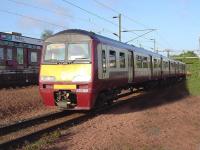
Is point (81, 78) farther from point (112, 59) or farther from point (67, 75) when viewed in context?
point (112, 59)

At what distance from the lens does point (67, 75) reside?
14492 mm

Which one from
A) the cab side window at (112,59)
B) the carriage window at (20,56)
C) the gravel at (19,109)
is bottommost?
the gravel at (19,109)

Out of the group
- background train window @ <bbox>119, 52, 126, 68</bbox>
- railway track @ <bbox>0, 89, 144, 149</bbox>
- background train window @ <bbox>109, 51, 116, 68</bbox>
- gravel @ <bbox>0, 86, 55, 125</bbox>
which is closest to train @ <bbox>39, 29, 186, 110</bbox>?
background train window @ <bbox>109, 51, 116, 68</bbox>

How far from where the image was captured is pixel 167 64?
1547 inches

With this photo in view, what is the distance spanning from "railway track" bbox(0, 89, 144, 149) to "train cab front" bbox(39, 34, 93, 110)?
57cm

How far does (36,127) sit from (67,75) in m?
2.54

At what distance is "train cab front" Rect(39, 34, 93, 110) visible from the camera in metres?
14.2

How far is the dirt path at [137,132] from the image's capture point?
9.85 meters

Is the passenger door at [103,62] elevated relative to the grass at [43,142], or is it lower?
elevated

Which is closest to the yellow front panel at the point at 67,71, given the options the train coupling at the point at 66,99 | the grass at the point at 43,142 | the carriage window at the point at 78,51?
the carriage window at the point at 78,51

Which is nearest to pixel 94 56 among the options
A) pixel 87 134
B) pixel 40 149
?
pixel 87 134

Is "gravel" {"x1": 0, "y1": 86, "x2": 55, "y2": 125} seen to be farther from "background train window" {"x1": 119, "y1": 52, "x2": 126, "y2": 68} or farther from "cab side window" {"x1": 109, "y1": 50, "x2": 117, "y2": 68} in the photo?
"background train window" {"x1": 119, "y1": 52, "x2": 126, "y2": 68}

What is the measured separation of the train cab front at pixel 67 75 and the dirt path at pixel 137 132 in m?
1.02

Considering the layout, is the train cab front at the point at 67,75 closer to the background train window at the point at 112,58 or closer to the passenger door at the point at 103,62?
the passenger door at the point at 103,62
